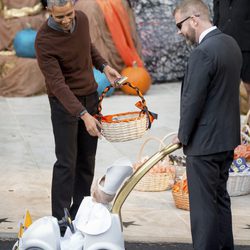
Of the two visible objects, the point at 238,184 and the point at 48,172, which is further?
the point at 48,172

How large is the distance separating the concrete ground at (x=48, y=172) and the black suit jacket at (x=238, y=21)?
1.39m

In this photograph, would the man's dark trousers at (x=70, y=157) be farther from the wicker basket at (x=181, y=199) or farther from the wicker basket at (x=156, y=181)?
the wicker basket at (x=156, y=181)

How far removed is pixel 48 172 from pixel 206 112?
2.82 m

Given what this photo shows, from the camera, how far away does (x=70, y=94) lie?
5.12m

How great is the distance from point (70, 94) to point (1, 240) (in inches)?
46.3

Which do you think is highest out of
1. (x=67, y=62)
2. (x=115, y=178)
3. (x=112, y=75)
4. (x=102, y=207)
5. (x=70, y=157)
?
(x=67, y=62)

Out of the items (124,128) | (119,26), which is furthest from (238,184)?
(119,26)

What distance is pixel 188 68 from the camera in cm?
455

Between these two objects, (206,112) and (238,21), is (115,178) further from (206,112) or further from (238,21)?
(238,21)

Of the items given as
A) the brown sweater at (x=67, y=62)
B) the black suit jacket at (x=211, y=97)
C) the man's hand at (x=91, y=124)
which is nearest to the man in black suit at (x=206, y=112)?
the black suit jacket at (x=211, y=97)

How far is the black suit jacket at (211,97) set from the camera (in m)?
4.47

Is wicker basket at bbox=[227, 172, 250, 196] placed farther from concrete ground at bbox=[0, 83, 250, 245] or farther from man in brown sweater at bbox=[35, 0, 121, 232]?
man in brown sweater at bbox=[35, 0, 121, 232]

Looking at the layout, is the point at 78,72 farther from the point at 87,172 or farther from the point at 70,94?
the point at 87,172

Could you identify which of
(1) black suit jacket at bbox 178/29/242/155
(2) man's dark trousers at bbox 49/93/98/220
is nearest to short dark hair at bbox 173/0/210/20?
(1) black suit jacket at bbox 178/29/242/155
